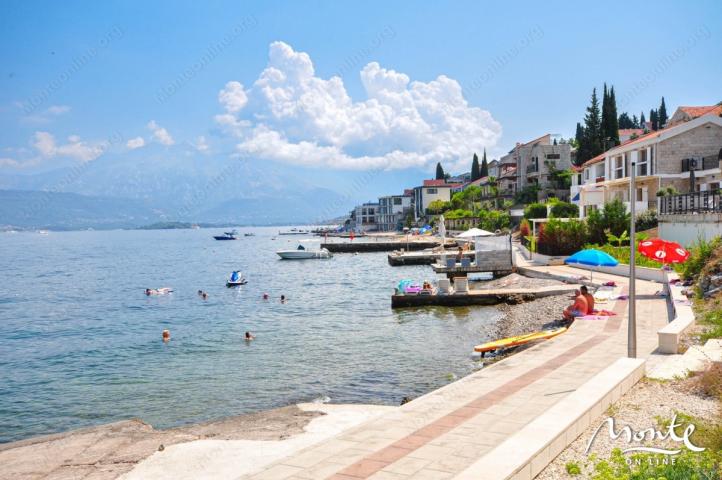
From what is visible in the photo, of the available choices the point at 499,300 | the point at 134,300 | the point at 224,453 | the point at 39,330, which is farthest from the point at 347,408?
the point at 134,300

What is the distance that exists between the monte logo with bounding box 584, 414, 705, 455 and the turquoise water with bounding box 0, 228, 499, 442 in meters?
8.41

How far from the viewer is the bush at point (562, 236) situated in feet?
142

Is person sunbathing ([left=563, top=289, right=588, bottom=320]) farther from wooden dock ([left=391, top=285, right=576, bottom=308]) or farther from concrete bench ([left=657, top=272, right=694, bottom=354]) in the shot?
wooden dock ([left=391, top=285, right=576, bottom=308])

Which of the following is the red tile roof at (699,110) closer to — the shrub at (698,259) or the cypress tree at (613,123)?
the cypress tree at (613,123)

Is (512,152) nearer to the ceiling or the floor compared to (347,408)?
nearer to the ceiling

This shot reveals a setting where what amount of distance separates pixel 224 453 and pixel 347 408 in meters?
4.21

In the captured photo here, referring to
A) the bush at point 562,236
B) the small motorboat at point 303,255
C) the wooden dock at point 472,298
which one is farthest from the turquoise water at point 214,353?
the small motorboat at point 303,255

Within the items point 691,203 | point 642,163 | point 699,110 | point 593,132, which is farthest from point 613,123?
point 691,203

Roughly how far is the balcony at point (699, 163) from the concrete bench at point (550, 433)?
1587 inches

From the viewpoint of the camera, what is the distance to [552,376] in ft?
45.0

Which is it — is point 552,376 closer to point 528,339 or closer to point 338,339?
point 528,339

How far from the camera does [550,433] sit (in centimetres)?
843

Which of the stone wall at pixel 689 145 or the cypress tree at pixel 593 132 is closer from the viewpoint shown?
the stone wall at pixel 689 145

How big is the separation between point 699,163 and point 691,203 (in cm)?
1505
